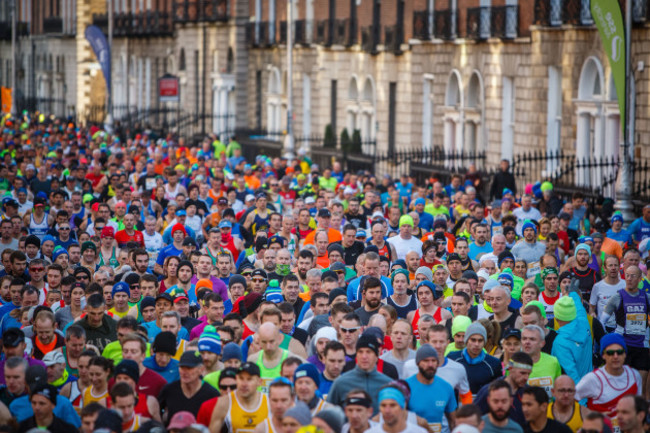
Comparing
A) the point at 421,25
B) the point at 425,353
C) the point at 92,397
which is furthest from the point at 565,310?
the point at 421,25

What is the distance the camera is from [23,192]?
21.3m

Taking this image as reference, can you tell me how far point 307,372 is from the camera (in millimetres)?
9547

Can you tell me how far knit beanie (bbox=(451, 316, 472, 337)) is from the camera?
11.2m

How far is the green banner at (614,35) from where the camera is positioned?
20641mm

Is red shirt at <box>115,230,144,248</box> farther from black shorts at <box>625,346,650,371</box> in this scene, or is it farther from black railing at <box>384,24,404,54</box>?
black railing at <box>384,24,404,54</box>

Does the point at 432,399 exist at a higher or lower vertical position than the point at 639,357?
higher

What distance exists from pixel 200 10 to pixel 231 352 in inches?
1912

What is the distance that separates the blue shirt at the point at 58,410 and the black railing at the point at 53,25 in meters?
73.4

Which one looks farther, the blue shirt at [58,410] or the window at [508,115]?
the window at [508,115]

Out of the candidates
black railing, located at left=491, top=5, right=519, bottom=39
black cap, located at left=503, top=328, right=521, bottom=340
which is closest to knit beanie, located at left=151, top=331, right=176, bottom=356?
black cap, located at left=503, top=328, right=521, bottom=340

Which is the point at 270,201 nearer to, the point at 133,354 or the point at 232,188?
the point at 232,188

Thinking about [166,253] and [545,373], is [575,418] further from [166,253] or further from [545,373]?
[166,253]

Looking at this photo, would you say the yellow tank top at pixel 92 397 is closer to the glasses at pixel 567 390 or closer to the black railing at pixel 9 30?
the glasses at pixel 567 390

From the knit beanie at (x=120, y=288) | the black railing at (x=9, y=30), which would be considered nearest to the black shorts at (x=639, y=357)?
the knit beanie at (x=120, y=288)
